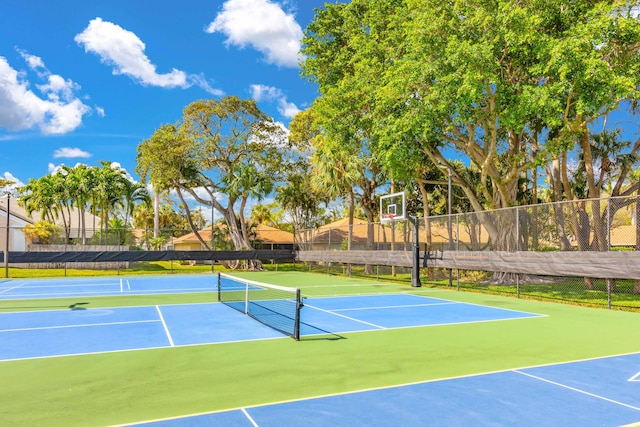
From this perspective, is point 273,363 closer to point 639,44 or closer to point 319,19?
point 639,44

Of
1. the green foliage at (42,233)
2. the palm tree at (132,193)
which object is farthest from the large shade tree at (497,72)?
the palm tree at (132,193)

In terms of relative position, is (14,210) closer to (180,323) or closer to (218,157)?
(218,157)

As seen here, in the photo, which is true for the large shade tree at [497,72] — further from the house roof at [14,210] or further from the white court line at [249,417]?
the house roof at [14,210]

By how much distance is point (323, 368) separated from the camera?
7.34m

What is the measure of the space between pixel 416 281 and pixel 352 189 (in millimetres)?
14189

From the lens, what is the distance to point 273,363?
25.1 ft

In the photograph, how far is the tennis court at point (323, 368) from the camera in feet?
17.7

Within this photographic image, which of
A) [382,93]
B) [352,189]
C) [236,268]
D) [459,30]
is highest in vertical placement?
[459,30]

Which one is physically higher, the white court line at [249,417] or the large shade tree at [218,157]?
the large shade tree at [218,157]

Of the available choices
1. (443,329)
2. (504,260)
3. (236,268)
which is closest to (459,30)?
(504,260)

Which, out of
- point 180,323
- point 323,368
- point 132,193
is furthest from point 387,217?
point 132,193

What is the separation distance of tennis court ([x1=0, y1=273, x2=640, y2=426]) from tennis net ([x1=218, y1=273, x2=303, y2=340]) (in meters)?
0.34

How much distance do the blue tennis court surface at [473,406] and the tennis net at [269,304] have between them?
11.9ft

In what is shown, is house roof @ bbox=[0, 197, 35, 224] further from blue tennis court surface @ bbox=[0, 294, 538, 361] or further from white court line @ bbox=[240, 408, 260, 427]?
white court line @ bbox=[240, 408, 260, 427]
